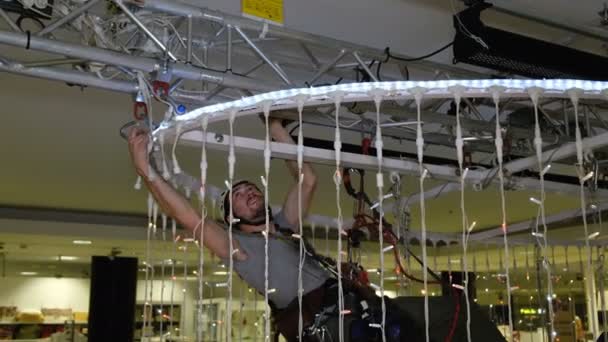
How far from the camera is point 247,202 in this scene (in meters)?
2.75

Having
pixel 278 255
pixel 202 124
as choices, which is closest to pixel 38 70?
pixel 202 124

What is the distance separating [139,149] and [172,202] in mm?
227

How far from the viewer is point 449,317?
2383mm

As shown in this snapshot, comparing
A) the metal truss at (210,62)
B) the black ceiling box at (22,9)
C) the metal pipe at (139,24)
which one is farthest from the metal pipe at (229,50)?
the black ceiling box at (22,9)

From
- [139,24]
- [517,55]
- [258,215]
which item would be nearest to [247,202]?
[258,215]

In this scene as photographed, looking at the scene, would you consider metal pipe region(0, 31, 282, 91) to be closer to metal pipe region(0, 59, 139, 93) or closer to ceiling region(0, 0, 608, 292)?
metal pipe region(0, 59, 139, 93)

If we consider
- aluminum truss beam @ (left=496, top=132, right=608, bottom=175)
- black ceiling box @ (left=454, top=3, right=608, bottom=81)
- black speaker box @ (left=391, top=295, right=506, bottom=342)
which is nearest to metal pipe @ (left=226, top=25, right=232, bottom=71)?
black ceiling box @ (left=454, top=3, right=608, bottom=81)

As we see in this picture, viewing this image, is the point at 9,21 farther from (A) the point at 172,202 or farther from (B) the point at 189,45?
(A) the point at 172,202

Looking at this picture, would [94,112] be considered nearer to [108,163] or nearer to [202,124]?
[108,163]

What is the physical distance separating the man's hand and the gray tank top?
0.48m

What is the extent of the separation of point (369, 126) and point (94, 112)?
1.64 m

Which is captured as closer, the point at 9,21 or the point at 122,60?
the point at 9,21

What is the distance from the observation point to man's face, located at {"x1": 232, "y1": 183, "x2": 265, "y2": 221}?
274 centimetres

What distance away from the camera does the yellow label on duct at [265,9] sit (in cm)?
258
